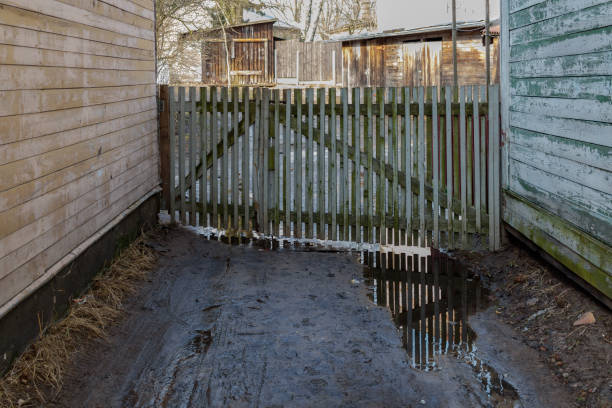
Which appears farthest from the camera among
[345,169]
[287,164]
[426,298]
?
[287,164]

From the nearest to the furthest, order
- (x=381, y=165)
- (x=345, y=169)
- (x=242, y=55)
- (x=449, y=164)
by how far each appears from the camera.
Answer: (x=449, y=164)
(x=381, y=165)
(x=345, y=169)
(x=242, y=55)

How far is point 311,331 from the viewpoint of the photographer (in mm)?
4891

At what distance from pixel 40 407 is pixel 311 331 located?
1.96 meters

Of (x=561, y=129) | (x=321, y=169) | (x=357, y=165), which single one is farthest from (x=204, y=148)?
(x=561, y=129)

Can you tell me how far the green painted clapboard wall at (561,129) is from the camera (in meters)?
4.75

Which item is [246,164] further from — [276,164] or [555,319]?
[555,319]

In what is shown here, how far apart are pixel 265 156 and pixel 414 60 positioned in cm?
2074

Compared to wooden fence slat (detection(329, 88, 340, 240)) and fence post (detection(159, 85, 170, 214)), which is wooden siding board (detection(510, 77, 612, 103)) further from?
fence post (detection(159, 85, 170, 214))

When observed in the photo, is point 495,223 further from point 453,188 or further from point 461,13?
point 461,13

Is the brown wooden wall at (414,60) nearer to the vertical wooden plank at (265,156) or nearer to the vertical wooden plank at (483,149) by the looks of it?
the vertical wooden plank at (483,149)

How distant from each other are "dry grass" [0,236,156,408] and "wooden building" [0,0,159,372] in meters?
0.11

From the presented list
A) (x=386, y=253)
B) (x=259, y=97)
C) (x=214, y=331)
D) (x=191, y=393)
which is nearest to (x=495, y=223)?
(x=386, y=253)

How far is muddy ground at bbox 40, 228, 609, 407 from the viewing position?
3.82 m

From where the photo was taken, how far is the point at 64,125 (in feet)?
16.4
